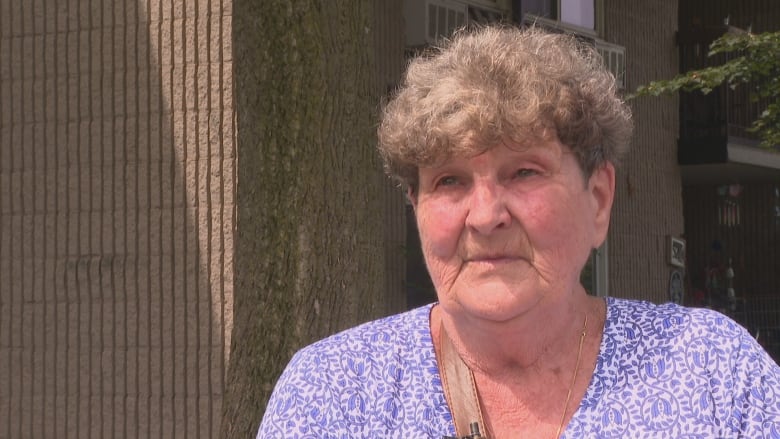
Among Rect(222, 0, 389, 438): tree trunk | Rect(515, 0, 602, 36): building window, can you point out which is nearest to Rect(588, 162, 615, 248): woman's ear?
Rect(222, 0, 389, 438): tree trunk

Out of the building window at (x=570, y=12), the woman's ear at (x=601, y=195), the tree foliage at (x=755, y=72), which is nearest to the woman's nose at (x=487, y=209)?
the woman's ear at (x=601, y=195)

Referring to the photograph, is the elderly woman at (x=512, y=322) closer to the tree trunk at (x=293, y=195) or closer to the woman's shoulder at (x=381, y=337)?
the woman's shoulder at (x=381, y=337)

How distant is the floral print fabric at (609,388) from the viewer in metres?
2.32

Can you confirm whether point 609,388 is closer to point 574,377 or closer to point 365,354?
point 574,377

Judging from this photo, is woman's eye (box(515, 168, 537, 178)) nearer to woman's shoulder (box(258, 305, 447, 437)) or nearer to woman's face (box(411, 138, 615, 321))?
woman's face (box(411, 138, 615, 321))

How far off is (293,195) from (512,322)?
326cm

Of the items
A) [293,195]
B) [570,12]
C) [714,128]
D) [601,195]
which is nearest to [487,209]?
[601,195]

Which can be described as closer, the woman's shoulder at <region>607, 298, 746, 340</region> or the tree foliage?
the woman's shoulder at <region>607, 298, 746, 340</region>

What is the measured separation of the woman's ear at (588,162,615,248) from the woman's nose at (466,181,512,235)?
25 centimetres

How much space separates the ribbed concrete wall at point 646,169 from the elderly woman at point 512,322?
11.1 metres

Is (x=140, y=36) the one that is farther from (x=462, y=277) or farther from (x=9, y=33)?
(x=462, y=277)

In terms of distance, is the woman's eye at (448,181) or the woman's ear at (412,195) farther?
the woman's ear at (412,195)

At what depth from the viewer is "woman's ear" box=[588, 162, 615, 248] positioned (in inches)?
98.1

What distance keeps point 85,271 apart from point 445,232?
4.92 metres
